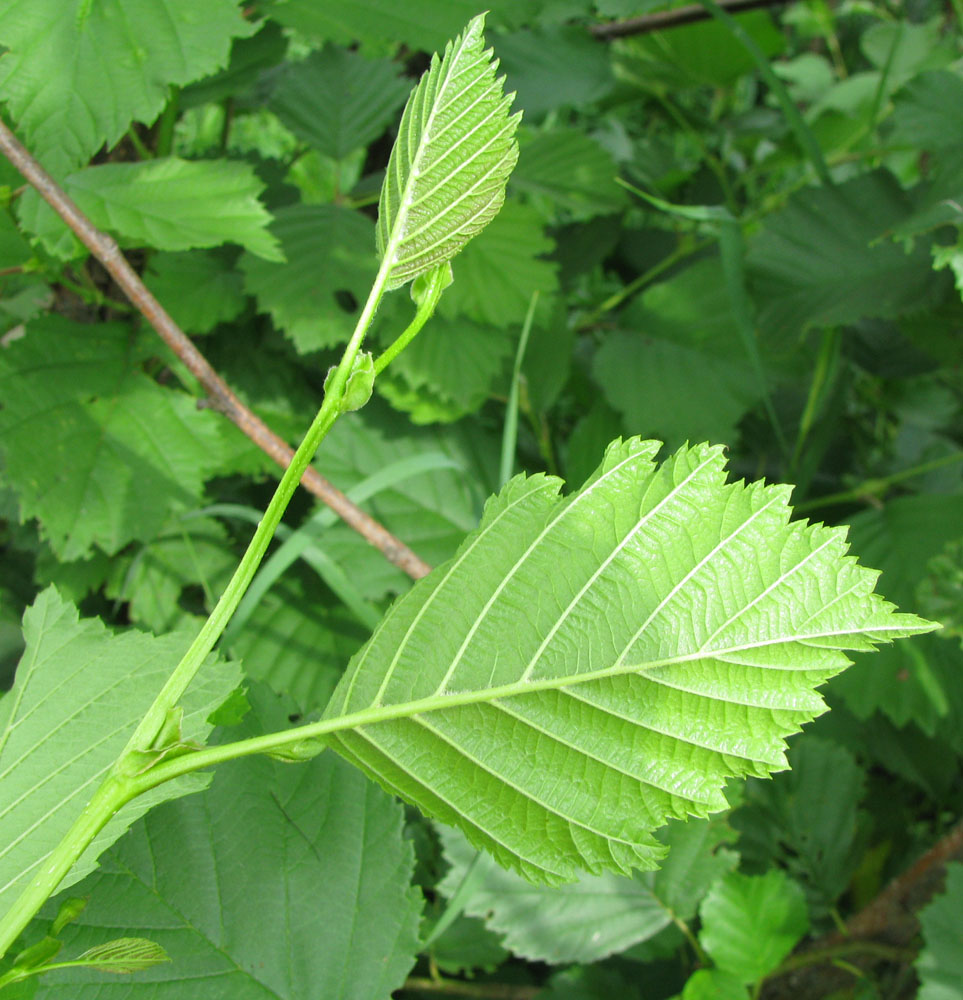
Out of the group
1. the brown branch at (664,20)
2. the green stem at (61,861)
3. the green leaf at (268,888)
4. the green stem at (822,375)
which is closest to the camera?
the green stem at (61,861)

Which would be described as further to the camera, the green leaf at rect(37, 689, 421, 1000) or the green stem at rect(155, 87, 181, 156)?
the green stem at rect(155, 87, 181, 156)

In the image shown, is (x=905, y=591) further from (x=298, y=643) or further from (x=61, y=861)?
(x=61, y=861)

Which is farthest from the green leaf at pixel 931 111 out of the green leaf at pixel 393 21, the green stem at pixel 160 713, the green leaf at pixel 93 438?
the green stem at pixel 160 713

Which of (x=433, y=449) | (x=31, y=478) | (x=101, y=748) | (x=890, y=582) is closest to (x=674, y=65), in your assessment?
(x=433, y=449)

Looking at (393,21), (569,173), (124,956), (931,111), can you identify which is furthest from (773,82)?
(124,956)

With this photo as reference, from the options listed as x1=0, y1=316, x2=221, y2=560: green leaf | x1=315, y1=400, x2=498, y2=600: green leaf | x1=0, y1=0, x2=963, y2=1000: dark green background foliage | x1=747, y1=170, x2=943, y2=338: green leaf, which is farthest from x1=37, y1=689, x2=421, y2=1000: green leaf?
x1=747, y1=170, x2=943, y2=338: green leaf

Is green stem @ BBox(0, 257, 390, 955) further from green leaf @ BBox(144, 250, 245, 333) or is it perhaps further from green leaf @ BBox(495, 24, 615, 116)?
green leaf @ BBox(495, 24, 615, 116)

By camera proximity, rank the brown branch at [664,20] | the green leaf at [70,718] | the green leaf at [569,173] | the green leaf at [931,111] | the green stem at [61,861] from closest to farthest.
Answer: the green stem at [61,861], the green leaf at [70,718], the green leaf at [931,111], the green leaf at [569,173], the brown branch at [664,20]

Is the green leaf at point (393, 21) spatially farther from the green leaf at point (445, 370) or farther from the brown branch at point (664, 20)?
the brown branch at point (664, 20)
